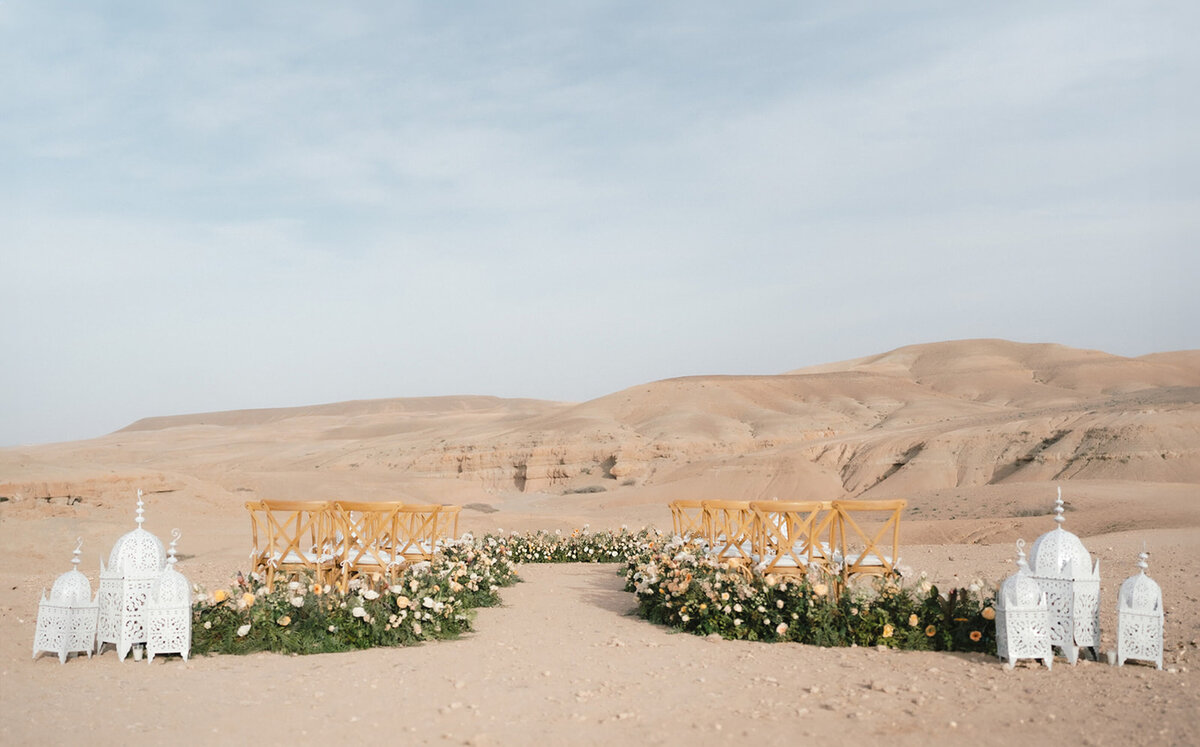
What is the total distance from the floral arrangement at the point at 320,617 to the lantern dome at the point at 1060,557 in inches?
214

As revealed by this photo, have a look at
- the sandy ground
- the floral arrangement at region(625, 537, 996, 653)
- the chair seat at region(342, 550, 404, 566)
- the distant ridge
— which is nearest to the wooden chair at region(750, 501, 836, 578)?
the floral arrangement at region(625, 537, 996, 653)

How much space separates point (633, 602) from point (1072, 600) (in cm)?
560

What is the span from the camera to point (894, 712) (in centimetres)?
586

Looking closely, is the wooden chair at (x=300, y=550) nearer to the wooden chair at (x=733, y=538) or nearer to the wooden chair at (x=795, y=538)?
the wooden chair at (x=733, y=538)

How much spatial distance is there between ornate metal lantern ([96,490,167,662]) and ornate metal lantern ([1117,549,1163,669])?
26.3ft

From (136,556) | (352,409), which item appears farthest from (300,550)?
(352,409)

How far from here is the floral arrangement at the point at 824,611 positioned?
795cm

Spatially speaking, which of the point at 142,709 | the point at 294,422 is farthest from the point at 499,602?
the point at 294,422

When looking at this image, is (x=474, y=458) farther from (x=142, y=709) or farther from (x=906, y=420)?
(x=142, y=709)

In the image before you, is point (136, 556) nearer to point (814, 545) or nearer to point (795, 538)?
point (795, 538)

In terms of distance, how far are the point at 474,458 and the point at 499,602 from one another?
36.5 m

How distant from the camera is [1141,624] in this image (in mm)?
7008

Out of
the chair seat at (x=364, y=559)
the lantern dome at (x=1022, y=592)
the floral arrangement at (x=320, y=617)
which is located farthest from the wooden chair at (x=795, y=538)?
the chair seat at (x=364, y=559)

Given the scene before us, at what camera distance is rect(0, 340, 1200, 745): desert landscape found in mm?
5742
